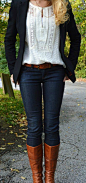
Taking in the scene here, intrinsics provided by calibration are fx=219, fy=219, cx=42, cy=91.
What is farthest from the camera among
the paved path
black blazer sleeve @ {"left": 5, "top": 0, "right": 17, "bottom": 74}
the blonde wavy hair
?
the paved path

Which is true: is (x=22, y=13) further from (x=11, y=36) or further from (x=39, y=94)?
A: (x=39, y=94)

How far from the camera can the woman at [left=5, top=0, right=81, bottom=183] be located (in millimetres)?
1875

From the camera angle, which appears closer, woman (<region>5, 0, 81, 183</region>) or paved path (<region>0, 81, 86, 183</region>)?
woman (<region>5, 0, 81, 183</region>)

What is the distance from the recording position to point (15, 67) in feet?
6.58

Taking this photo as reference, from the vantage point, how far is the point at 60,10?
6.11 feet

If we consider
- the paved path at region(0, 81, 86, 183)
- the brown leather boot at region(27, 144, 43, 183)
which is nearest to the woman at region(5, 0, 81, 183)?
the brown leather boot at region(27, 144, 43, 183)

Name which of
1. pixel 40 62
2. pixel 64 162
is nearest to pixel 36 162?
pixel 64 162

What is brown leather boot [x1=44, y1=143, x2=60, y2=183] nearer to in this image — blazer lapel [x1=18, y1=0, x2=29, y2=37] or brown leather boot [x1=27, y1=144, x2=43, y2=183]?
brown leather boot [x1=27, y1=144, x2=43, y2=183]

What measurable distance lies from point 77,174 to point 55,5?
5.85 feet

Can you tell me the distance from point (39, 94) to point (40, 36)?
0.51m

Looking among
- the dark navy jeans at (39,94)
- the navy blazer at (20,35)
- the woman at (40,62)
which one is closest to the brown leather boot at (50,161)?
the woman at (40,62)

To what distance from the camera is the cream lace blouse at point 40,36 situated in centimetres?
187

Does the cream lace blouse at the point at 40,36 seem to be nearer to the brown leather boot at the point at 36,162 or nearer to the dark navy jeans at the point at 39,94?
the dark navy jeans at the point at 39,94

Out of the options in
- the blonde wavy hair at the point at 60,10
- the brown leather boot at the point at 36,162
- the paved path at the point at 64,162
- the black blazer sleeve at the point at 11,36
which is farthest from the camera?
the paved path at the point at 64,162
